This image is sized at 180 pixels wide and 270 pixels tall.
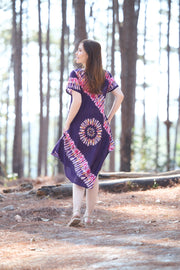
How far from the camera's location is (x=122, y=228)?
14.0 feet

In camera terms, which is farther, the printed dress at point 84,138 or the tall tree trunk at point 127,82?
the tall tree trunk at point 127,82

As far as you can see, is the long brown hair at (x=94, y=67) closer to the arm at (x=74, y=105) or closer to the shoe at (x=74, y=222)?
the arm at (x=74, y=105)

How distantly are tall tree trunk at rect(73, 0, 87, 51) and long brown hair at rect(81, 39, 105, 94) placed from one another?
196 inches

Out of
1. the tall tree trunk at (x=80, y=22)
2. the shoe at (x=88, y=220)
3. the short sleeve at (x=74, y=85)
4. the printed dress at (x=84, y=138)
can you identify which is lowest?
the shoe at (x=88, y=220)

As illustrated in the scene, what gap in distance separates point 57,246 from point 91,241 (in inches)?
13.3

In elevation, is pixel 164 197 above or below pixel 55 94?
below

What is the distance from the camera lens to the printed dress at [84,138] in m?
4.50

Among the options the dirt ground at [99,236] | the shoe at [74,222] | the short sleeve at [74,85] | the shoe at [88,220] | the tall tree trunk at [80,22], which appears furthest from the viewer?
the tall tree trunk at [80,22]

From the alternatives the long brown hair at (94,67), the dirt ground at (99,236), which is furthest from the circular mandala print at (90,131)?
the dirt ground at (99,236)

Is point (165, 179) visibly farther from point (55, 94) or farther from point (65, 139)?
point (55, 94)

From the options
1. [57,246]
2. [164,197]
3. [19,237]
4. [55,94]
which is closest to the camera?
[57,246]

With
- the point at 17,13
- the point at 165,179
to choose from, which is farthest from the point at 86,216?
the point at 17,13

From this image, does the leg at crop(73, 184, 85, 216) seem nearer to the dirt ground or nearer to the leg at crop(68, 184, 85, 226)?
the leg at crop(68, 184, 85, 226)

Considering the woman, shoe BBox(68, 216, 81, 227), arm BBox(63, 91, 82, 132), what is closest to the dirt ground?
shoe BBox(68, 216, 81, 227)
